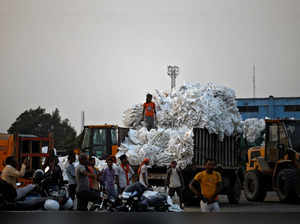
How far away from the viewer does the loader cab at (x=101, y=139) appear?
17703mm

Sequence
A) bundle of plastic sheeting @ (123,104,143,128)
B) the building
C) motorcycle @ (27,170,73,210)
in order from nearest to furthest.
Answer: motorcycle @ (27,170,73,210)
bundle of plastic sheeting @ (123,104,143,128)
the building

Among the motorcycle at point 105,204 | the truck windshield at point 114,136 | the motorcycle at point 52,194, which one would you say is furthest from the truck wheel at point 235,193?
the motorcycle at point 105,204

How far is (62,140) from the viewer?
82.2 metres

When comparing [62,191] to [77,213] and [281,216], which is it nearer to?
[77,213]

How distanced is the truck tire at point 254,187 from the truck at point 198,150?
1.96m

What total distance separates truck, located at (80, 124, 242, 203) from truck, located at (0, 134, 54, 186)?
1761mm

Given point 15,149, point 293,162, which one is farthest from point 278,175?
point 15,149

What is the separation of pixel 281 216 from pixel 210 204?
161 inches

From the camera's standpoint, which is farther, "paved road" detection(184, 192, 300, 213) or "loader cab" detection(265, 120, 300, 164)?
"loader cab" detection(265, 120, 300, 164)

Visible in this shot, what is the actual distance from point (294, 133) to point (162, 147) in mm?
4881

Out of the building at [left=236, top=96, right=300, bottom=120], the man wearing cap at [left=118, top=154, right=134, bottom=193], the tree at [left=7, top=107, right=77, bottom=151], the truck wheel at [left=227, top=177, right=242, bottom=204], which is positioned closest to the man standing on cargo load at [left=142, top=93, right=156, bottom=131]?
the truck wheel at [left=227, top=177, right=242, bottom=204]

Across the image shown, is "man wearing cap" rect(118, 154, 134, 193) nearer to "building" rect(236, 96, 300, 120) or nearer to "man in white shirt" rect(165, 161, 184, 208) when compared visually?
"man in white shirt" rect(165, 161, 184, 208)

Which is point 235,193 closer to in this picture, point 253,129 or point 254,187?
point 254,187

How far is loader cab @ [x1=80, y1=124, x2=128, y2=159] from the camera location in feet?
58.1
